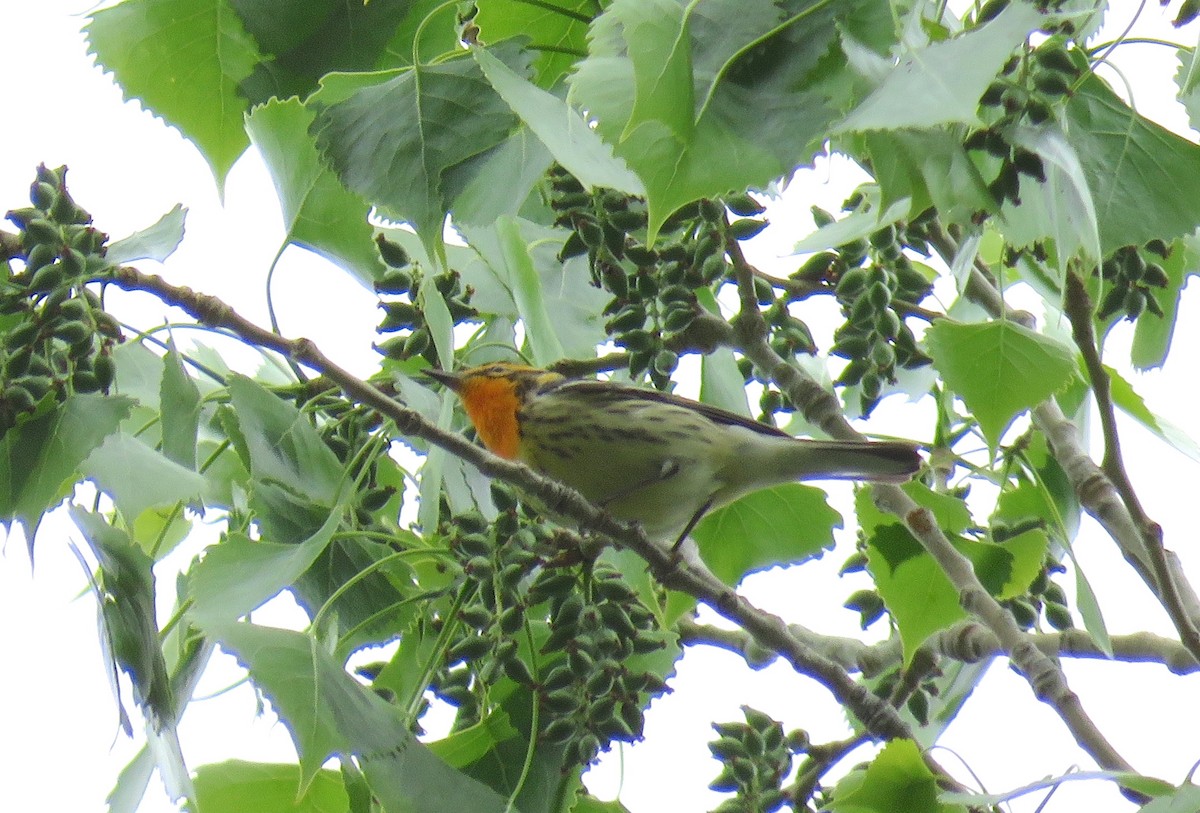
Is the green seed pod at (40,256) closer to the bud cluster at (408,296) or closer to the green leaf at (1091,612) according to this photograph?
the bud cluster at (408,296)

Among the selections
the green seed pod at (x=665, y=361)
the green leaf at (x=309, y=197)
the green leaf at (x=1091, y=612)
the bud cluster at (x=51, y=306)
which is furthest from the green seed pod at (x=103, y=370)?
the green leaf at (x=1091, y=612)

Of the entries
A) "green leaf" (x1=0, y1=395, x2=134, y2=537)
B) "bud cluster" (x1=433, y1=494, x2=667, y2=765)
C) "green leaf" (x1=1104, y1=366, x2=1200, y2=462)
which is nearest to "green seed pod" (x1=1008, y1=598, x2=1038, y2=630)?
"green leaf" (x1=1104, y1=366, x2=1200, y2=462)

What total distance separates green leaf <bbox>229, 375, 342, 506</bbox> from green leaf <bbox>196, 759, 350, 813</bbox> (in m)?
0.55

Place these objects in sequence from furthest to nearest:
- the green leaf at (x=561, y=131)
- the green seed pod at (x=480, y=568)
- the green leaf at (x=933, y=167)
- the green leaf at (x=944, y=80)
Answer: the green seed pod at (x=480, y=568) → the green leaf at (x=561, y=131) → the green leaf at (x=933, y=167) → the green leaf at (x=944, y=80)

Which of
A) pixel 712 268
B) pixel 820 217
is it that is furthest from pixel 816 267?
pixel 712 268

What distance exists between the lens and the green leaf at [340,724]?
6.72ft

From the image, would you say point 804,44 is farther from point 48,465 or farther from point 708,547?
point 708,547

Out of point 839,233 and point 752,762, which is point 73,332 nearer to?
point 839,233

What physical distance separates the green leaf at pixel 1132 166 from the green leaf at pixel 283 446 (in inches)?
56.0

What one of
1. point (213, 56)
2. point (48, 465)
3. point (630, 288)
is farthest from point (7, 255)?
point (630, 288)

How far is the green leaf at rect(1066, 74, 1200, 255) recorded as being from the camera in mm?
2127

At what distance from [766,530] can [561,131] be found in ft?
4.25

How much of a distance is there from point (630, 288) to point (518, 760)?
0.92 meters

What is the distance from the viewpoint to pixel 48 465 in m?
2.09
